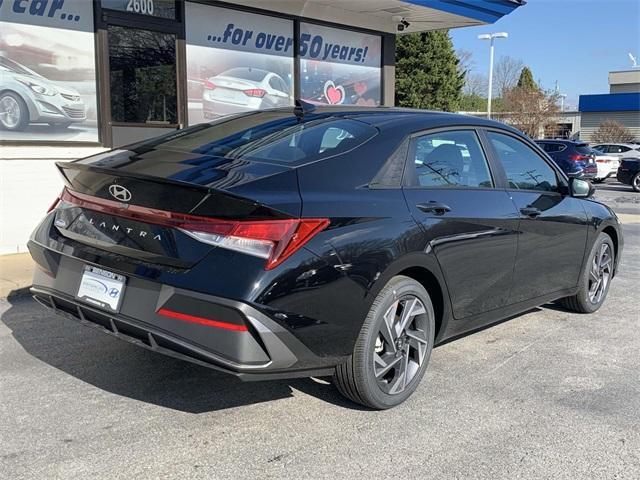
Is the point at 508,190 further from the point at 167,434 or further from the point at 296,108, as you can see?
the point at 167,434

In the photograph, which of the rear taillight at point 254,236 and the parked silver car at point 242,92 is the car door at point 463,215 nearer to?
the rear taillight at point 254,236

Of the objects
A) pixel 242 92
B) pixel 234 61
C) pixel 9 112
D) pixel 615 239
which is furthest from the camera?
pixel 242 92

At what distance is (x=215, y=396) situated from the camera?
12.0ft

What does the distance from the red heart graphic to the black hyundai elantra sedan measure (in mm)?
7597

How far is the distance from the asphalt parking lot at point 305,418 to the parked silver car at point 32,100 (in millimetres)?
3899

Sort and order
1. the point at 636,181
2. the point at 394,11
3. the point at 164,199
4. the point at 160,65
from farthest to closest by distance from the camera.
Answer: the point at 636,181, the point at 394,11, the point at 160,65, the point at 164,199

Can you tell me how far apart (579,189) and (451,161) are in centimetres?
170

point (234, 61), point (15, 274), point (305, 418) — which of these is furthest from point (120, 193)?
point (234, 61)

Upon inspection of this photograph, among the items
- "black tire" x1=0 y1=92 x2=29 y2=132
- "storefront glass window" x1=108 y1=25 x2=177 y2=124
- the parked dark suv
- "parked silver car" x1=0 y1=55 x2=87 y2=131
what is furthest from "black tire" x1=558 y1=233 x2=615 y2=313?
the parked dark suv

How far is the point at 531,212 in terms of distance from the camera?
455cm

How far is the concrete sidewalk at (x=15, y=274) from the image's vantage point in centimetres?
584

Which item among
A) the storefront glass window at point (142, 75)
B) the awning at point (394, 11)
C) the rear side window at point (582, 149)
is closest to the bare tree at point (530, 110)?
the rear side window at point (582, 149)

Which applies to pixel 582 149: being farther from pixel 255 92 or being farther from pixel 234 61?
pixel 234 61

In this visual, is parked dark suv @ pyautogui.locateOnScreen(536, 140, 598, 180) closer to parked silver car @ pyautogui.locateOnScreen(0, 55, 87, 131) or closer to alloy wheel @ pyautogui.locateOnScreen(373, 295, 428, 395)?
parked silver car @ pyautogui.locateOnScreen(0, 55, 87, 131)
